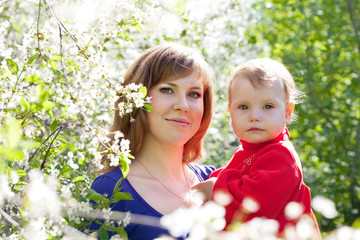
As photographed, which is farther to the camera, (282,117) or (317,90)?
(317,90)

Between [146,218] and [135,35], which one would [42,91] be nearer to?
[146,218]

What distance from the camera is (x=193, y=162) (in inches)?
133

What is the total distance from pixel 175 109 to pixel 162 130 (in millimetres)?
138

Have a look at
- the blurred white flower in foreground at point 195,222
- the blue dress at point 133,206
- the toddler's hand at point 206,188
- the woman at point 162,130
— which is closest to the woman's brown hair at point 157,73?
the woman at point 162,130

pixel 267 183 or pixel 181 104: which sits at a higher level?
pixel 181 104

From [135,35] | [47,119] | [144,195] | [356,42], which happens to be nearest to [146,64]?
[144,195]

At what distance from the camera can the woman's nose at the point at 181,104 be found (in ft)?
8.81

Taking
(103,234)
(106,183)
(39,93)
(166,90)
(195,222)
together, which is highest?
(39,93)

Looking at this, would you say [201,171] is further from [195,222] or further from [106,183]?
[195,222]

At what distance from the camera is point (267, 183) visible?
7.29 ft

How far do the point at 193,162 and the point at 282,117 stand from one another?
41.2 inches

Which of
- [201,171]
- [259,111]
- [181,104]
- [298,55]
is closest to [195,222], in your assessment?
[259,111]

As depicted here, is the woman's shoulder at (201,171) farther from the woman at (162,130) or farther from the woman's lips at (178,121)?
the woman's lips at (178,121)

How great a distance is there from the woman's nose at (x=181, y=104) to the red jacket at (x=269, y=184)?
42cm
